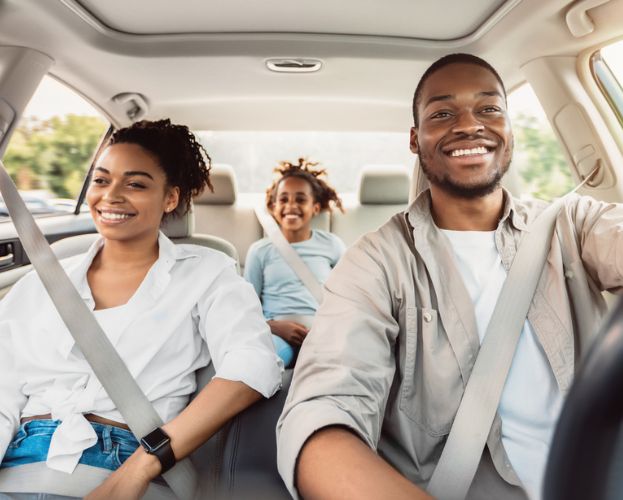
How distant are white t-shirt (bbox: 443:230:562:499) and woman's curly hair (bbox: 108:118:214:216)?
907 millimetres

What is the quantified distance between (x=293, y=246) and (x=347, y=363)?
1891 millimetres

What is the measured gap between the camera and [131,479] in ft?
3.60

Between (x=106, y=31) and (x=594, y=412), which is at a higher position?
(x=106, y=31)

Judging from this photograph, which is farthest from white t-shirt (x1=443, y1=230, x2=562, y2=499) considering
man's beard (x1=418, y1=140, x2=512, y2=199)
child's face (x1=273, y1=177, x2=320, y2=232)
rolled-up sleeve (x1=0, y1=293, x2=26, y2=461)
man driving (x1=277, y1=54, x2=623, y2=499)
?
child's face (x1=273, y1=177, x2=320, y2=232)

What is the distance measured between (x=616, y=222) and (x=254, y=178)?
2430 mm

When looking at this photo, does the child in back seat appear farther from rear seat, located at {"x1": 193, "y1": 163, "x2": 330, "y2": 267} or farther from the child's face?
rear seat, located at {"x1": 193, "y1": 163, "x2": 330, "y2": 267}

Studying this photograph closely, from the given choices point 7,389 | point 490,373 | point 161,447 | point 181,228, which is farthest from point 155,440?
point 181,228

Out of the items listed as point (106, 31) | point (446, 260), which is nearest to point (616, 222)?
point (446, 260)

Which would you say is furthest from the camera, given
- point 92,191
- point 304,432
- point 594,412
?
point 92,191

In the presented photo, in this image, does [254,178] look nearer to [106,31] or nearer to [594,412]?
[106,31]

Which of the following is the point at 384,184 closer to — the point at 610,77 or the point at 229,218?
the point at 229,218

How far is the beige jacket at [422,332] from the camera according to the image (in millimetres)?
1074

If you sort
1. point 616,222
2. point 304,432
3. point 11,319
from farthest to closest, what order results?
point 11,319
point 616,222
point 304,432

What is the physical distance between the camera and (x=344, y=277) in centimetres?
122
